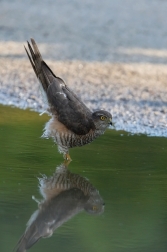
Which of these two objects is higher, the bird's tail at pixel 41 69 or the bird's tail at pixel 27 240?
the bird's tail at pixel 41 69

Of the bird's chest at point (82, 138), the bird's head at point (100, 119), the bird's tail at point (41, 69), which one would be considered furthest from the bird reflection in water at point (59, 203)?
the bird's tail at point (41, 69)

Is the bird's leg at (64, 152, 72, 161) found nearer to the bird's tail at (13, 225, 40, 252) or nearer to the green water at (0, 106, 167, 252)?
the green water at (0, 106, 167, 252)

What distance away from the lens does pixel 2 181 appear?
7.80 metres

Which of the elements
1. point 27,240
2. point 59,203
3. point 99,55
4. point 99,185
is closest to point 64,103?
point 99,185

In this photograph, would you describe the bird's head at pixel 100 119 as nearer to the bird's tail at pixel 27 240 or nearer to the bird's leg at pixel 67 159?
the bird's leg at pixel 67 159

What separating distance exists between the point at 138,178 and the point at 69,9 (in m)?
11.8

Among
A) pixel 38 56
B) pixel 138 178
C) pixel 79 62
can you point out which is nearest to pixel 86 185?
pixel 138 178

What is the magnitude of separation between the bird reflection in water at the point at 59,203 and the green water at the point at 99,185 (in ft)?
0.23

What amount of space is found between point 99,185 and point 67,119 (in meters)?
1.42

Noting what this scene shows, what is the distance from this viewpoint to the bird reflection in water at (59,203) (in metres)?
6.40

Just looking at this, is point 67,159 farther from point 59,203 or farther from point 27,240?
point 27,240

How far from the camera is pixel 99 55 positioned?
15.6m

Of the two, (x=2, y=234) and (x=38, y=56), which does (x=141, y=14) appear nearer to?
(x=38, y=56)

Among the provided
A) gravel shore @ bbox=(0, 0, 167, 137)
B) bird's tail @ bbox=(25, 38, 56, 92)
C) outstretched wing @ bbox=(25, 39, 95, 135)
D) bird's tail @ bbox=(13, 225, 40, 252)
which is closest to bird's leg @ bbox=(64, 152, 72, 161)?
outstretched wing @ bbox=(25, 39, 95, 135)
